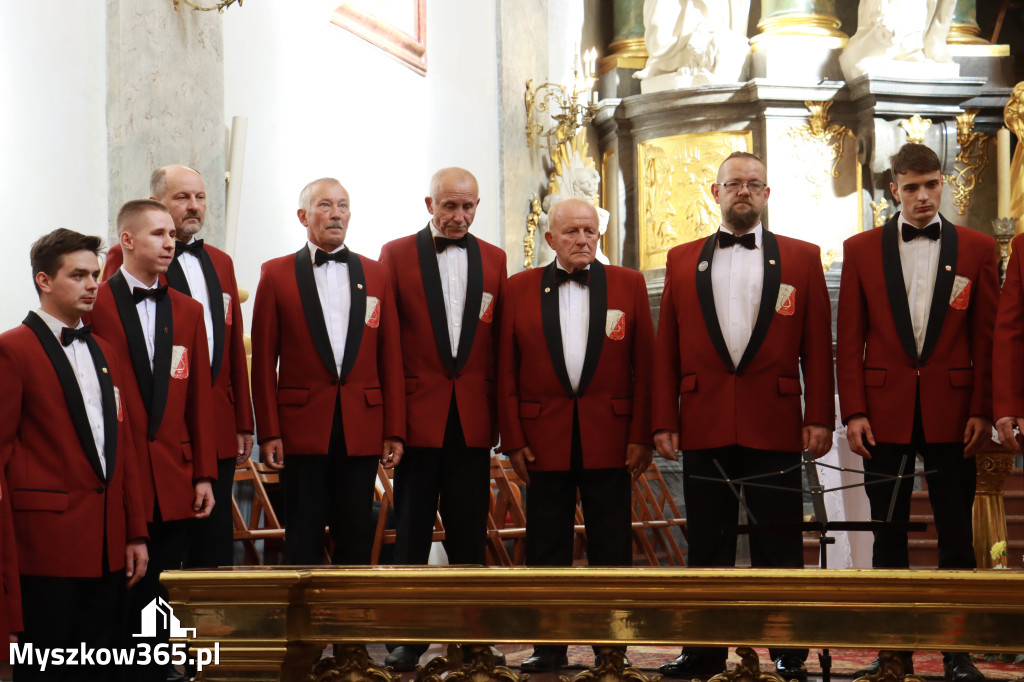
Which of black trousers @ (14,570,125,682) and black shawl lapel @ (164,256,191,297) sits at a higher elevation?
black shawl lapel @ (164,256,191,297)

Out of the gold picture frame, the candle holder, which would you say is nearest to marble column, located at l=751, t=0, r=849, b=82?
the candle holder

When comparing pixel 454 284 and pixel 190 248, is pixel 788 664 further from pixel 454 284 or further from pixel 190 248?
pixel 190 248

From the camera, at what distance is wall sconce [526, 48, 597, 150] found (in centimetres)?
992

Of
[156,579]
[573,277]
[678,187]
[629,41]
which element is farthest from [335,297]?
[629,41]

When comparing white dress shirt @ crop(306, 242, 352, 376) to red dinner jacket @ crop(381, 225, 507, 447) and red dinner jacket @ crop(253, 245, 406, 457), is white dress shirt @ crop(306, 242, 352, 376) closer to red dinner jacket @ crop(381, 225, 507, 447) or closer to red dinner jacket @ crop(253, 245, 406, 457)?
red dinner jacket @ crop(253, 245, 406, 457)

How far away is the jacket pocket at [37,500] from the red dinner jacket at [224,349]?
696mm

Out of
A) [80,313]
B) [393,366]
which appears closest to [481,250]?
[393,366]

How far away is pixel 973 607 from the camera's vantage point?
2.10 m

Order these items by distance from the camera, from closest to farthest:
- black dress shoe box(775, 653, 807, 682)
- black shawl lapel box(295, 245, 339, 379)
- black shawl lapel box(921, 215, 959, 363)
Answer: black dress shoe box(775, 653, 807, 682) → black shawl lapel box(921, 215, 959, 363) → black shawl lapel box(295, 245, 339, 379)

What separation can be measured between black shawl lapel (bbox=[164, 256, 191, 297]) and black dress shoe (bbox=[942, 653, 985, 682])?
266 cm

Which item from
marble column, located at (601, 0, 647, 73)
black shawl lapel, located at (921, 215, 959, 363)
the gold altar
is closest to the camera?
the gold altar

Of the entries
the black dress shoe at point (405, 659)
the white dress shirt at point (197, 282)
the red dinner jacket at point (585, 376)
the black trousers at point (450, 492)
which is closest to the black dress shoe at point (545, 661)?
the black dress shoe at point (405, 659)

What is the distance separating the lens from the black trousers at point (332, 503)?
13.7 feet

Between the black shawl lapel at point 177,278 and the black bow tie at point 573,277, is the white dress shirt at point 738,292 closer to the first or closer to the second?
the black bow tie at point 573,277
